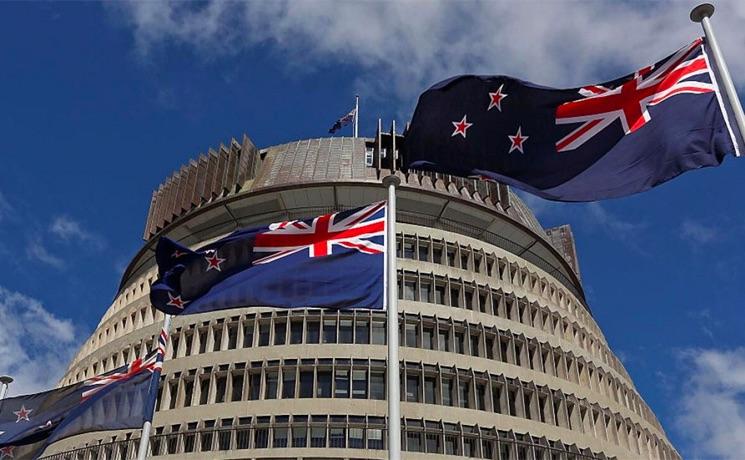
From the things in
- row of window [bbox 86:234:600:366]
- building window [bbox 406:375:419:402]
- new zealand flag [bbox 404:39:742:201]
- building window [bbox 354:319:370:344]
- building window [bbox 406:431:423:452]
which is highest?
row of window [bbox 86:234:600:366]

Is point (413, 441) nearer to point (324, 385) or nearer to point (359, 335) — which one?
point (324, 385)

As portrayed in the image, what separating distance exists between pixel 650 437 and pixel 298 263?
155ft

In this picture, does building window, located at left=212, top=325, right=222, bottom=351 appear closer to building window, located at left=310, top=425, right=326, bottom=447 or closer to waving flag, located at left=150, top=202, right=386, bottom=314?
building window, located at left=310, top=425, right=326, bottom=447

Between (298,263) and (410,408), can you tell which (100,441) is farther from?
(298,263)

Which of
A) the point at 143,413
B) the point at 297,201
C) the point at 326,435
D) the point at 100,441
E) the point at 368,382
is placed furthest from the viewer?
the point at 297,201

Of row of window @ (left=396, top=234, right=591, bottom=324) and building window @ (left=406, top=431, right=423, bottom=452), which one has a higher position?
row of window @ (left=396, top=234, right=591, bottom=324)

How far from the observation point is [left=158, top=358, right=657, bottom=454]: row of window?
42.5 m

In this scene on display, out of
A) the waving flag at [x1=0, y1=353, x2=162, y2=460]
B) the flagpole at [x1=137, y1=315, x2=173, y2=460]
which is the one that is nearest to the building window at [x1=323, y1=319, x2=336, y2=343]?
the waving flag at [x1=0, y1=353, x2=162, y2=460]

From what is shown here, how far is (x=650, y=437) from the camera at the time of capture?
2180 inches

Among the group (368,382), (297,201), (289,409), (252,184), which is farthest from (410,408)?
(252,184)

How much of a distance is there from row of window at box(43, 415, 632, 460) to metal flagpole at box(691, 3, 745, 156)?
99.8 feet

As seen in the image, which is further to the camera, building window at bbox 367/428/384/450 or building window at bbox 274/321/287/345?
building window at bbox 274/321/287/345

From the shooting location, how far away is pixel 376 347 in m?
44.1

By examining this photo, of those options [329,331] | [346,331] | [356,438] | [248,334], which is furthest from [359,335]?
[248,334]
